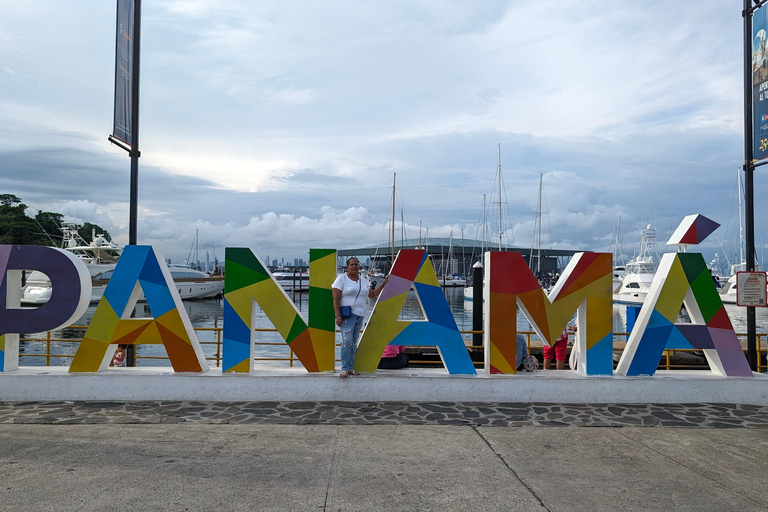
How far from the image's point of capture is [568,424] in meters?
7.37

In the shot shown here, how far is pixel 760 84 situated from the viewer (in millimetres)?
9648

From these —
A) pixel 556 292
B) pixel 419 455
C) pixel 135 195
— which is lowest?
pixel 419 455

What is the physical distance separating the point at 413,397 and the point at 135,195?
623cm

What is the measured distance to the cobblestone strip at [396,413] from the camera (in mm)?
7402

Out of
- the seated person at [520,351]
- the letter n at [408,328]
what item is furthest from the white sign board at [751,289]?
the letter n at [408,328]

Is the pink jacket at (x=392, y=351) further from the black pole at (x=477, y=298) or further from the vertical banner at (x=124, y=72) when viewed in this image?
the vertical banner at (x=124, y=72)

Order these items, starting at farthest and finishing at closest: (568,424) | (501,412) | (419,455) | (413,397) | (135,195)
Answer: (135,195)
(413,397)
(501,412)
(568,424)
(419,455)

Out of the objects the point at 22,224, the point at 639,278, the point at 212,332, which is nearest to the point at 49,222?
the point at 22,224

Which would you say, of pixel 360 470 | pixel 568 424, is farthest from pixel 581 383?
pixel 360 470

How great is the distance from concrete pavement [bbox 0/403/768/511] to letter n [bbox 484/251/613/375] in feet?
5.60

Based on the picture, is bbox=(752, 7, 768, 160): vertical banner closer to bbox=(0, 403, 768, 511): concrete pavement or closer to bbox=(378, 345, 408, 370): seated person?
bbox=(0, 403, 768, 511): concrete pavement

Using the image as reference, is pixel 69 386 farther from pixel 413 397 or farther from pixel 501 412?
pixel 501 412

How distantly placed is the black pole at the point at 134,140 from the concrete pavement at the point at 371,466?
3.40 m

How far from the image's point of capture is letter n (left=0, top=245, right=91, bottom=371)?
848cm
